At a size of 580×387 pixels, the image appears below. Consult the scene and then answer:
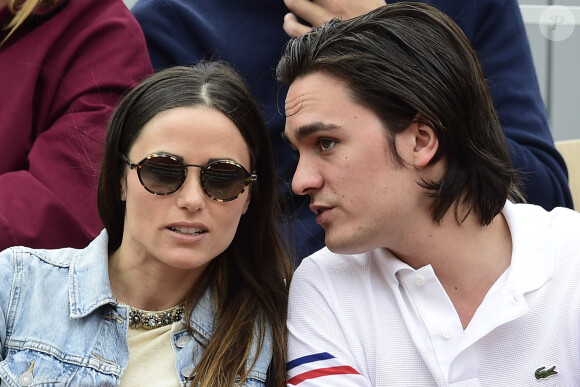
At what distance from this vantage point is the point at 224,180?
213 centimetres

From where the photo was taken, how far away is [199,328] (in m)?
2.22

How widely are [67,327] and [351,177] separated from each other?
29.5 inches

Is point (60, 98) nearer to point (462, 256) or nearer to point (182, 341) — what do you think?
point (182, 341)

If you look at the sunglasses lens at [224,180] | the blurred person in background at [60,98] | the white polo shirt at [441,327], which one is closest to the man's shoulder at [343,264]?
the white polo shirt at [441,327]

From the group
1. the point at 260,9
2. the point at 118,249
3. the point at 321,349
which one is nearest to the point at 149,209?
the point at 118,249

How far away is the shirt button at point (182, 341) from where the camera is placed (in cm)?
217

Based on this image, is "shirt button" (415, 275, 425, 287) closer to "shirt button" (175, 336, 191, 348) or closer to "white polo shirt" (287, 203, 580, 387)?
"white polo shirt" (287, 203, 580, 387)

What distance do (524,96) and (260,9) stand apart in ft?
3.01

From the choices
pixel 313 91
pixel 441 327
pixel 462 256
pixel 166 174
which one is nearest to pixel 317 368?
pixel 441 327

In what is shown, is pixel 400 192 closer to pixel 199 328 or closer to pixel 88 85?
pixel 199 328

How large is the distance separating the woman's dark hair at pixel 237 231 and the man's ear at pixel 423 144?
0.38m

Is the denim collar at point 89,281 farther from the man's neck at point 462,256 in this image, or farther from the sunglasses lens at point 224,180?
the man's neck at point 462,256

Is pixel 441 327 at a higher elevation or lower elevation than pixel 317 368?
higher

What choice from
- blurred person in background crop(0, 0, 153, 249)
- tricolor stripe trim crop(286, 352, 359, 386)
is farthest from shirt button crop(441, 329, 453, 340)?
blurred person in background crop(0, 0, 153, 249)
